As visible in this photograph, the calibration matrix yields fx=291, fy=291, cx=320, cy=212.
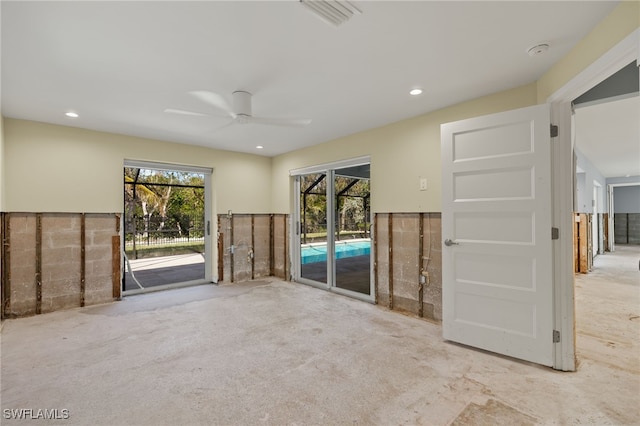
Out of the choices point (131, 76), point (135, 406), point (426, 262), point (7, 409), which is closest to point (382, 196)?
point (426, 262)

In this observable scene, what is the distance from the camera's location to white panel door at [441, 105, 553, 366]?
2.29 m

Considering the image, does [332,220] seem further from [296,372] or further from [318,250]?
[296,372]

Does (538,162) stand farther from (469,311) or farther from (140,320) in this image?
(140,320)

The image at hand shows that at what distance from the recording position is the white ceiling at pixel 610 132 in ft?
11.4

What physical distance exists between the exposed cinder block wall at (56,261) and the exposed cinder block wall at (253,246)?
1644 millimetres

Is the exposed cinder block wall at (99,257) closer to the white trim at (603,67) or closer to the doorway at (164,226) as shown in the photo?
the doorway at (164,226)

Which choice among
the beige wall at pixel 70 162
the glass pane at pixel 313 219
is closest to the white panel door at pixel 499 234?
the glass pane at pixel 313 219

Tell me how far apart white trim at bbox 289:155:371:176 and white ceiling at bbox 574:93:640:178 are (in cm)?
251

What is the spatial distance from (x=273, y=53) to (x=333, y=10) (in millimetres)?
647

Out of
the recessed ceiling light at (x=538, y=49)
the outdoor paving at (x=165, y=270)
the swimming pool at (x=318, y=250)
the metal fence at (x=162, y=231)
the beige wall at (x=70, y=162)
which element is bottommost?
the outdoor paving at (x=165, y=270)

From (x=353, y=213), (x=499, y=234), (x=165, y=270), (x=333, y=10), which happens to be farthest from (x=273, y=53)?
(x=165, y=270)

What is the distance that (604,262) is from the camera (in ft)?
23.2

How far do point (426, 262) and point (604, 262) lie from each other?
6751 millimetres

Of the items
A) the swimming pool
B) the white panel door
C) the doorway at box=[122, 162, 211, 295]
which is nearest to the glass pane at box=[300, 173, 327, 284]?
the swimming pool
